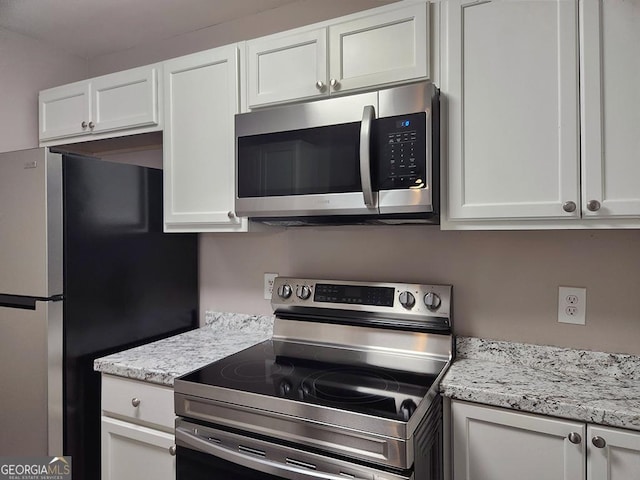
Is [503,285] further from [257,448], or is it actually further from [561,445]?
[257,448]

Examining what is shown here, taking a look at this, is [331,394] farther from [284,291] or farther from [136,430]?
[136,430]

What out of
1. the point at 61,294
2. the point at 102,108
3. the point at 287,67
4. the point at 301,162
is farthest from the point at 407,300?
the point at 102,108

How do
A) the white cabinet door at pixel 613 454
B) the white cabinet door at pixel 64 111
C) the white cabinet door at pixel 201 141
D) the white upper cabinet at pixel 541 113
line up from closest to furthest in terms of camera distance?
the white cabinet door at pixel 613 454 < the white upper cabinet at pixel 541 113 < the white cabinet door at pixel 201 141 < the white cabinet door at pixel 64 111

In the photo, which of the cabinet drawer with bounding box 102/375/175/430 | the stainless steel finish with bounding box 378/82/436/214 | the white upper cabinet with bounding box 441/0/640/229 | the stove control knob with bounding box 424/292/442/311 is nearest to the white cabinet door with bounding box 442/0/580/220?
the white upper cabinet with bounding box 441/0/640/229

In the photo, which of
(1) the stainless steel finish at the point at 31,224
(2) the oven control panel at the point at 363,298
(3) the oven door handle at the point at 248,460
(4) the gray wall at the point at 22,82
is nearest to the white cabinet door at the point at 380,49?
(2) the oven control panel at the point at 363,298

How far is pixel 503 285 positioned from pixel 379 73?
91 centimetres

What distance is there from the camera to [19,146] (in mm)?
2334

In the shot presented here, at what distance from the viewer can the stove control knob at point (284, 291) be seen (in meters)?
1.95

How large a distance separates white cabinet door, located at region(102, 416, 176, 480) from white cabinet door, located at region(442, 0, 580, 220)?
52.3 inches

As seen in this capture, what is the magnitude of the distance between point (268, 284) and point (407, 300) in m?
0.71

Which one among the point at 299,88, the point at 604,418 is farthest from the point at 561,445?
the point at 299,88

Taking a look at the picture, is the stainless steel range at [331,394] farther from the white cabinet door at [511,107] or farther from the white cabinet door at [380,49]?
the white cabinet door at [380,49]

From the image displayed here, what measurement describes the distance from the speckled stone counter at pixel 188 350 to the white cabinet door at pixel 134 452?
208mm

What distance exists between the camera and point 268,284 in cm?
210
